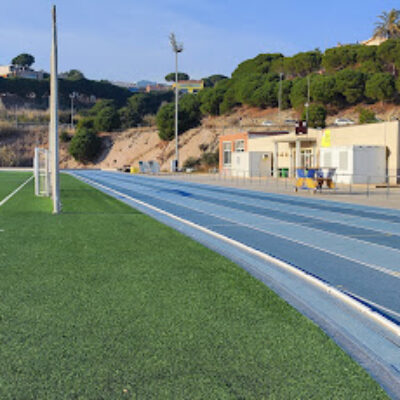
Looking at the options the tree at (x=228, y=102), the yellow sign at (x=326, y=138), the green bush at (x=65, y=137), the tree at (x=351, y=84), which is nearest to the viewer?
the yellow sign at (x=326, y=138)

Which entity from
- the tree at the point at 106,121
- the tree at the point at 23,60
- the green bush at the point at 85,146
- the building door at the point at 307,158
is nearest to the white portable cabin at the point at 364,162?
the building door at the point at 307,158

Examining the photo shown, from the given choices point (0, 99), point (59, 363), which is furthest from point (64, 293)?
point (0, 99)

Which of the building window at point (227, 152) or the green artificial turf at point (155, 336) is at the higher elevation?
the building window at point (227, 152)

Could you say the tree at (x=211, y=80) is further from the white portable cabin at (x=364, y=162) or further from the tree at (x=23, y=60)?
the white portable cabin at (x=364, y=162)

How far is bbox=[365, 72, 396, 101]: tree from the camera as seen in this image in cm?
6328

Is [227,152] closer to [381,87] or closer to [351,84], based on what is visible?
[381,87]

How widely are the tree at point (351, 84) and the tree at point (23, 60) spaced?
433ft

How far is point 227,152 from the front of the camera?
5228cm

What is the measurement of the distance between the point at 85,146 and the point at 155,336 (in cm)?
8675

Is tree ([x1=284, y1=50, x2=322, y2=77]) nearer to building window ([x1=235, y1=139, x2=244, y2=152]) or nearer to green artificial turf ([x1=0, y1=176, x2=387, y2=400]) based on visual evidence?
building window ([x1=235, y1=139, x2=244, y2=152])

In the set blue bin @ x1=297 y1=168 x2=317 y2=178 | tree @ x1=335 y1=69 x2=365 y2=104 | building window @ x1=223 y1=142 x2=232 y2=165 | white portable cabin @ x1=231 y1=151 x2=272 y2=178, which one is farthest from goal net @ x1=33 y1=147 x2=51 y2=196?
tree @ x1=335 y1=69 x2=365 y2=104

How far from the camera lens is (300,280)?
661 centimetres

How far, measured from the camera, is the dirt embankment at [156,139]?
225 feet

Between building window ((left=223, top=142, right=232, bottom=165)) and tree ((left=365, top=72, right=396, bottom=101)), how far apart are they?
22.6 m
